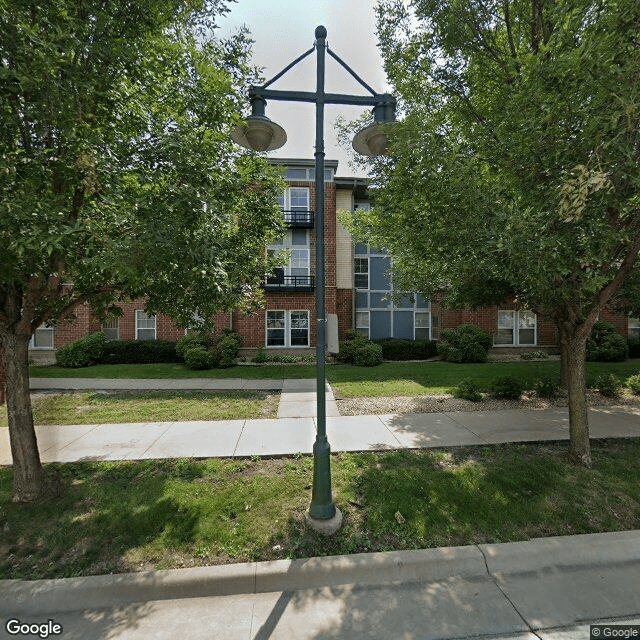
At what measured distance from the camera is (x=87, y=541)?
11.1 ft

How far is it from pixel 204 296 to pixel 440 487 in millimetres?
4038

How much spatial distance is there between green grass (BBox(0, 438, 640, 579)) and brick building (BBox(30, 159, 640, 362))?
12.1 meters

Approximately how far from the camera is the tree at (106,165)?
284cm

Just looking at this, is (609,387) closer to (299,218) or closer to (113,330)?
(299,218)

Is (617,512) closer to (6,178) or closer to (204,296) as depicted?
(204,296)

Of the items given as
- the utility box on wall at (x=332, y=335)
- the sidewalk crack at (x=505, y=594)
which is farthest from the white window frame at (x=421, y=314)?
the sidewalk crack at (x=505, y=594)

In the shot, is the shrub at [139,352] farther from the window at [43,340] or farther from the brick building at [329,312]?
the window at [43,340]

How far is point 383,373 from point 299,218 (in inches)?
396

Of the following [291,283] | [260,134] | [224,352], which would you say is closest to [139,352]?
[224,352]

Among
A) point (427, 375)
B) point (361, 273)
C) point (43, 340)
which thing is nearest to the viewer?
point (427, 375)

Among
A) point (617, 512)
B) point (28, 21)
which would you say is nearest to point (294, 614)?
point (617, 512)

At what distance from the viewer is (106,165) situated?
317 cm

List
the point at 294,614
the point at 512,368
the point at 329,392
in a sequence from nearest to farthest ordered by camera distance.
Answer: the point at 294,614, the point at 329,392, the point at 512,368

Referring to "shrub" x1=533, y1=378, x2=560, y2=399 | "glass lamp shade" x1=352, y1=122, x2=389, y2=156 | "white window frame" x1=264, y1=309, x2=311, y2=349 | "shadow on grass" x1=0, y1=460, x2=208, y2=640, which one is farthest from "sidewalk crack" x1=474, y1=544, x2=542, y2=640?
"white window frame" x1=264, y1=309, x2=311, y2=349
